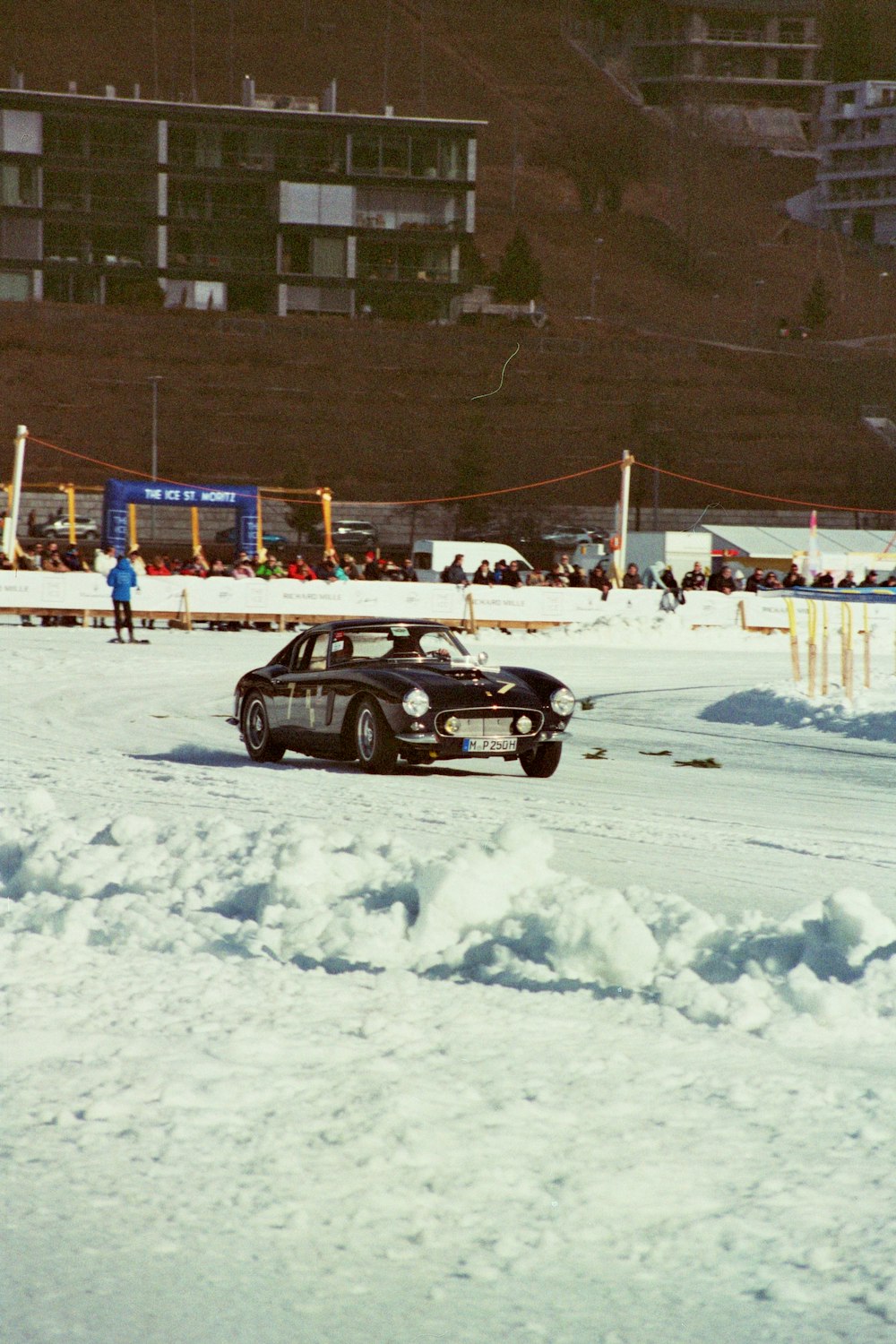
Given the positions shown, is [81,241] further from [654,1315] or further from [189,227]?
[654,1315]

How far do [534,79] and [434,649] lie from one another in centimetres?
18316

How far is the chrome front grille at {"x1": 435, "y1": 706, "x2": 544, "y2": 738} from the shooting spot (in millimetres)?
12812

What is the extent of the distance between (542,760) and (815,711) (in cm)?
466

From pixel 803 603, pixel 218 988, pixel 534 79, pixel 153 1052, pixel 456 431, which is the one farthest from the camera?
pixel 534 79

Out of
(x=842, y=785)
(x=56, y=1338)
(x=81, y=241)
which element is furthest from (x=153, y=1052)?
(x=81, y=241)

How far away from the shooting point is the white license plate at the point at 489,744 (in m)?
12.9

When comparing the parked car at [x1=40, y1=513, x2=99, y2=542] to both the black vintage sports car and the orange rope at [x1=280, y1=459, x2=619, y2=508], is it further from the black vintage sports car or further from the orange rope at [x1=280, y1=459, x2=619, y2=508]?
the black vintage sports car

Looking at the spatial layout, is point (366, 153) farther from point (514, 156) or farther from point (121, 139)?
point (514, 156)

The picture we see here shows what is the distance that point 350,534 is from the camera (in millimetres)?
67188

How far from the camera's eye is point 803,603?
3506 cm

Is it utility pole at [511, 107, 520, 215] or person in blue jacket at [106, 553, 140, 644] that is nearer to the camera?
person in blue jacket at [106, 553, 140, 644]

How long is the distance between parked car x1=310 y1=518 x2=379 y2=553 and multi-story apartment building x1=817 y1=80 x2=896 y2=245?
96.4 m

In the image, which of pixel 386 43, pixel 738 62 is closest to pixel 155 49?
pixel 386 43

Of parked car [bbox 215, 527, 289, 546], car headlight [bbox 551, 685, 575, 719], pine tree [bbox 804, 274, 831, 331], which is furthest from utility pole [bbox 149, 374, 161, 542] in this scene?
car headlight [bbox 551, 685, 575, 719]
